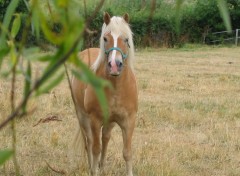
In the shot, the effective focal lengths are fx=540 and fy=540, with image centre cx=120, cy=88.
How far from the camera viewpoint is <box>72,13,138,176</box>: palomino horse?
4.46m

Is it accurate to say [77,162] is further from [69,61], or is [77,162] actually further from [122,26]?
[69,61]

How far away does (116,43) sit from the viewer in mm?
4441

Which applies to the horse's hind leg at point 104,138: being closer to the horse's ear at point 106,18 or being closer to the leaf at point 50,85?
the horse's ear at point 106,18

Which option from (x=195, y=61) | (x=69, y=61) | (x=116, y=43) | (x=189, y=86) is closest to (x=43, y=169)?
(x=116, y=43)

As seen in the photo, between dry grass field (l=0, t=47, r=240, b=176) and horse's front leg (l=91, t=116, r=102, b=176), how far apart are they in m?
0.12

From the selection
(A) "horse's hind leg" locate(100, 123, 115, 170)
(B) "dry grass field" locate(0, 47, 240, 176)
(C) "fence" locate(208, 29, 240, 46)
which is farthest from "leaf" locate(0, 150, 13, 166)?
(C) "fence" locate(208, 29, 240, 46)

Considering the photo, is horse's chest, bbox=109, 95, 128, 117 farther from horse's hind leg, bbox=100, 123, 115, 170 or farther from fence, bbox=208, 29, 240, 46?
fence, bbox=208, 29, 240, 46

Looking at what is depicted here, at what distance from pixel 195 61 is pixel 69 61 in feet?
62.5

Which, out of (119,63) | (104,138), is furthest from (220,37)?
(119,63)

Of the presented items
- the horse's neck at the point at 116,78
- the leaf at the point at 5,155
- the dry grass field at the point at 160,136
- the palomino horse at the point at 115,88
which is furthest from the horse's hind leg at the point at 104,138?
the leaf at the point at 5,155

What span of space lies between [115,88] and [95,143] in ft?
2.27

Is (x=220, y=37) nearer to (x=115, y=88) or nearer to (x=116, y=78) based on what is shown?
(x=116, y=78)

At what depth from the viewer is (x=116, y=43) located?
444 cm

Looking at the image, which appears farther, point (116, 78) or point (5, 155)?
point (116, 78)
